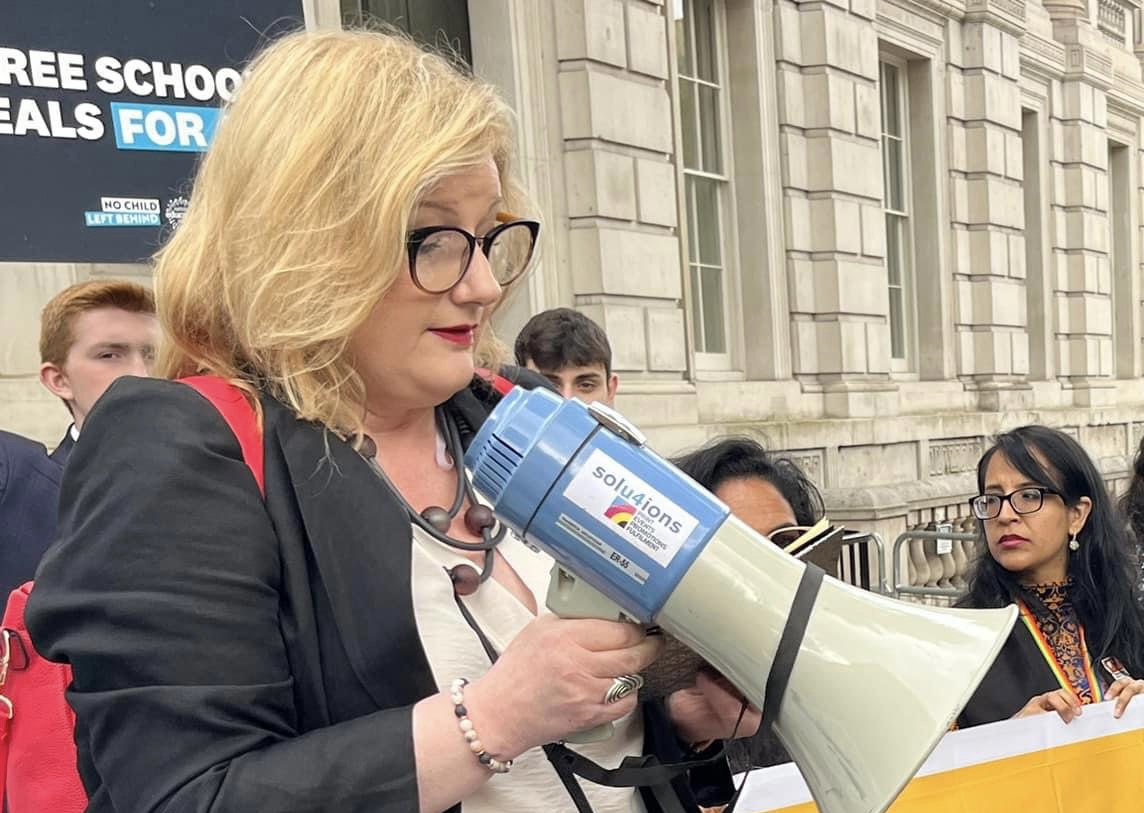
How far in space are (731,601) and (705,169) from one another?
8.82 m

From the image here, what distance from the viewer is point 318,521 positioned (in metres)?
1.10

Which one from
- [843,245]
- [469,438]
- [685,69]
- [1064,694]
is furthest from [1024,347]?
[469,438]

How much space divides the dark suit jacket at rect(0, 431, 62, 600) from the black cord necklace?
71.9 inches

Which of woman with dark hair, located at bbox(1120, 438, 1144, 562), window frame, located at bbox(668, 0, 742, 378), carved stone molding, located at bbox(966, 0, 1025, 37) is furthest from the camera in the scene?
carved stone molding, located at bbox(966, 0, 1025, 37)

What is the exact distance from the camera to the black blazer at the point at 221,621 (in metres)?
1.00

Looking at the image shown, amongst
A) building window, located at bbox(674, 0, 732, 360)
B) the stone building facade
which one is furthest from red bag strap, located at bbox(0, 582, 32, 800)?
building window, located at bbox(674, 0, 732, 360)

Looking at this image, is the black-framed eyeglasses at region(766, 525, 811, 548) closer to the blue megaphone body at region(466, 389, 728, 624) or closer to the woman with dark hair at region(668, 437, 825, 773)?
the woman with dark hair at region(668, 437, 825, 773)

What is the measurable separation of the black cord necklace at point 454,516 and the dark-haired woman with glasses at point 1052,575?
193 cm

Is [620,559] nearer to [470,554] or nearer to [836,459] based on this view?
[470,554]

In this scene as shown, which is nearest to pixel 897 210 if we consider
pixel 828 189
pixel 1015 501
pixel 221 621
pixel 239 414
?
pixel 828 189

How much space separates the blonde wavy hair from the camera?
112cm

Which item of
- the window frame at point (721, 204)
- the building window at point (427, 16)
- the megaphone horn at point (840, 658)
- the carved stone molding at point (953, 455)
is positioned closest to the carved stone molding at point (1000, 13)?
the window frame at point (721, 204)

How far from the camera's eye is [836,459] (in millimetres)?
9578

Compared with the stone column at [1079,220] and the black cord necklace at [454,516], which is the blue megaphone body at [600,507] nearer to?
the black cord necklace at [454,516]
